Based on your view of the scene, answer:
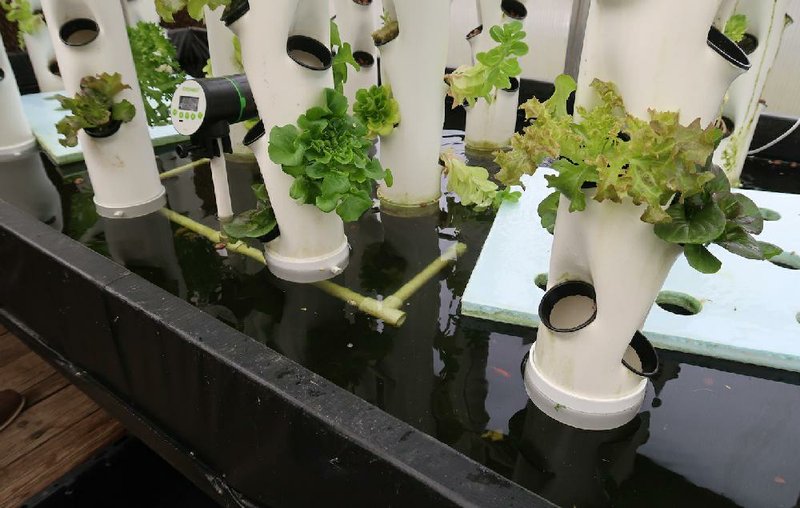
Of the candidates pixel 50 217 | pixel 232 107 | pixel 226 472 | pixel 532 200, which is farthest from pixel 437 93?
pixel 50 217

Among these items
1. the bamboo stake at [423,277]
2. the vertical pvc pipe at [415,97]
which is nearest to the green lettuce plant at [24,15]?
the vertical pvc pipe at [415,97]

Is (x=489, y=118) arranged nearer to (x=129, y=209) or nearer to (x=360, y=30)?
(x=360, y=30)

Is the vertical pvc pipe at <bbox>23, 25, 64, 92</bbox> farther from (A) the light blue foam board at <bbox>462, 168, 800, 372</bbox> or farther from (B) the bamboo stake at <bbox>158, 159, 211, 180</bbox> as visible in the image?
(A) the light blue foam board at <bbox>462, 168, 800, 372</bbox>

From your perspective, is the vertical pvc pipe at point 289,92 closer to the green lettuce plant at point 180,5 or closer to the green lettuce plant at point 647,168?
the green lettuce plant at point 180,5

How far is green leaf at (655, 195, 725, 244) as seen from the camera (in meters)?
0.54

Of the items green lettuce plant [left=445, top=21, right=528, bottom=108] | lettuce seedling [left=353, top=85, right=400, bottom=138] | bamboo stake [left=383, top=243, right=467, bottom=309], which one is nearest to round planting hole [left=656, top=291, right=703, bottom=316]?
bamboo stake [left=383, top=243, right=467, bottom=309]

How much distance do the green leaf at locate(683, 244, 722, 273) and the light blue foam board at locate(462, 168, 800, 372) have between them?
0.35 meters

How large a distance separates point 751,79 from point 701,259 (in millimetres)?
951

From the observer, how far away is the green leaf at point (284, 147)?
0.89m

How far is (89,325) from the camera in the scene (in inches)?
35.1

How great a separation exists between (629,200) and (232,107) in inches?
27.8

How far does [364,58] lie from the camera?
1.52 meters

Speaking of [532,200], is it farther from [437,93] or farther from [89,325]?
[89,325]

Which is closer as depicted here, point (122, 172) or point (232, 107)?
point (232, 107)
